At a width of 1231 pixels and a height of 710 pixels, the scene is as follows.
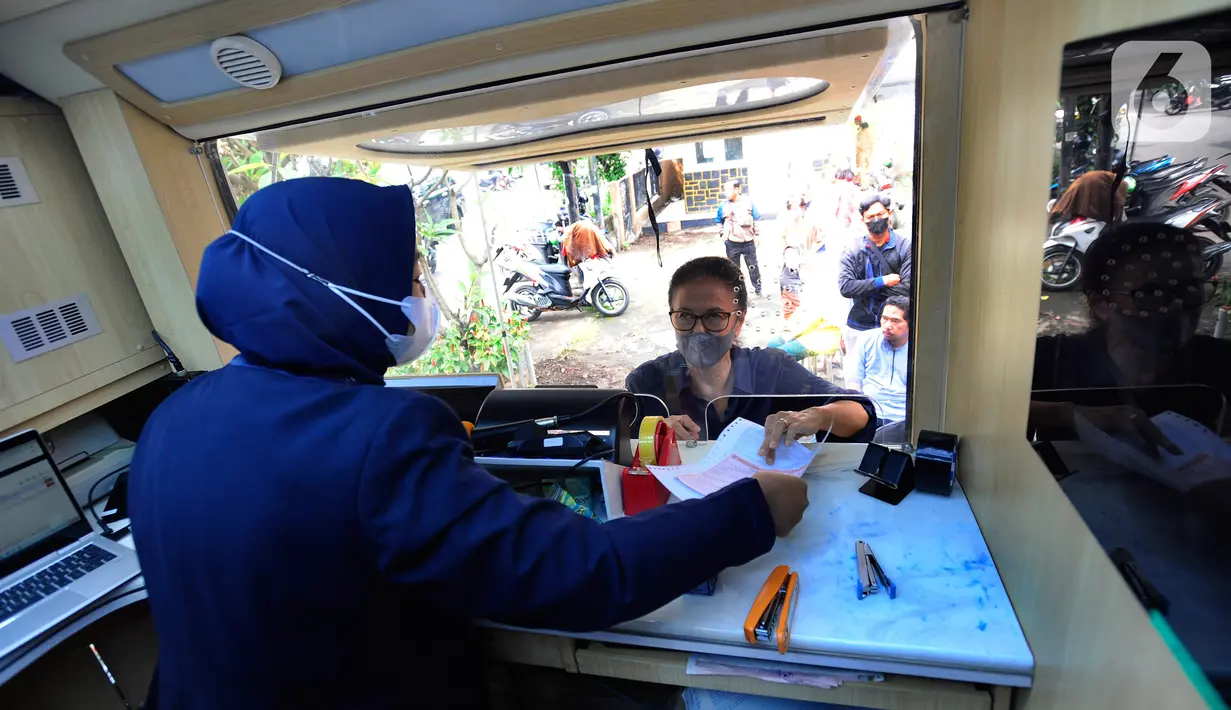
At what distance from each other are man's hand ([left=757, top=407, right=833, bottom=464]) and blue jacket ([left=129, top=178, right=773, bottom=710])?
410 millimetres

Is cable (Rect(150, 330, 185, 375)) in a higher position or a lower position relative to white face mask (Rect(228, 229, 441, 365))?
lower

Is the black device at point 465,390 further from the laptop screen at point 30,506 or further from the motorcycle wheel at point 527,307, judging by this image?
the motorcycle wheel at point 527,307

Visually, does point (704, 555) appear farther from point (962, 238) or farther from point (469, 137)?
point (469, 137)

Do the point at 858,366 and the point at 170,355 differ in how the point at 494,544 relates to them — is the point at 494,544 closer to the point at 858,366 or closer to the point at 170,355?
the point at 170,355

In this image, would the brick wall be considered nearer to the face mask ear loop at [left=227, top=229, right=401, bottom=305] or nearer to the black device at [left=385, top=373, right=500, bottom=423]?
the black device at [left=385, top=373, right=500, bottom=423]

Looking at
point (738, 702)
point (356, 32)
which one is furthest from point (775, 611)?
point (356, 32)

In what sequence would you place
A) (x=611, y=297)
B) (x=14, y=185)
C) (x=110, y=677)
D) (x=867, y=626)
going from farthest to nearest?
(x=611, y=297)
(x=110, y=677)
(x=14, y=185)
(x=867, y=626)

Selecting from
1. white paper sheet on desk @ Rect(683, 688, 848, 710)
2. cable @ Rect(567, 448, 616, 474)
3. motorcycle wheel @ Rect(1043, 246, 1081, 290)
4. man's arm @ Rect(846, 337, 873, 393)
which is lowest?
white paper sheet on desk @ Rect(683, 688, 848, 710)

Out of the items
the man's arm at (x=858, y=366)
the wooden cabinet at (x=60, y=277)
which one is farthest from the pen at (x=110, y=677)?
the man's arm at (x=858, y=366)

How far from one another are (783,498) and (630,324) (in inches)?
132

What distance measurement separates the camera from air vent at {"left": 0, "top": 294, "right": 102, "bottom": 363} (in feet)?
5.24

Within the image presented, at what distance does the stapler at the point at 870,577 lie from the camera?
3.35ft

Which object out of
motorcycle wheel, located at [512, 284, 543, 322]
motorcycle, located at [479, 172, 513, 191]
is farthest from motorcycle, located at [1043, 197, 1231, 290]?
motorcycle wheel, located at [512, 284, 543, 322]

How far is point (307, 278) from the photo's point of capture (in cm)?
85
